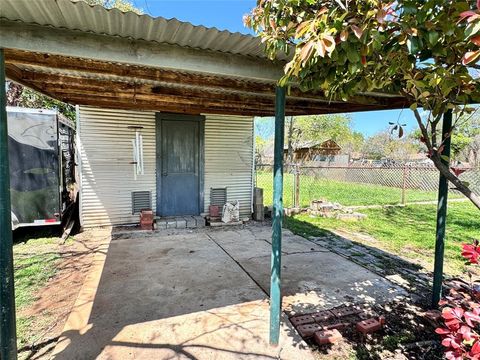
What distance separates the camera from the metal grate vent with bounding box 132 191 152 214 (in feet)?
20.3

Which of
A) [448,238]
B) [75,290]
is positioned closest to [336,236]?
[448,238]

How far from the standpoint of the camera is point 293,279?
3602 millimetres

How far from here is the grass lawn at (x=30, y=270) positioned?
2.58m

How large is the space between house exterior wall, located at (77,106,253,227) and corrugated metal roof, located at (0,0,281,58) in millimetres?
4375

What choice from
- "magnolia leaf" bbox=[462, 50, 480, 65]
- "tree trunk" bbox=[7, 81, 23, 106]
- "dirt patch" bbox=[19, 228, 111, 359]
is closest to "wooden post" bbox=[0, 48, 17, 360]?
"dirt patch" bbox=[19, 228, 111, 359]

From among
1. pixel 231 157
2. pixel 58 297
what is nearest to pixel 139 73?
pixel 58 297

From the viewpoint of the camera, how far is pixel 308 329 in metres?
2.52

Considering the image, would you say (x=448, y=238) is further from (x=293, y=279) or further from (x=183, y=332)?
(x=183, y=332)

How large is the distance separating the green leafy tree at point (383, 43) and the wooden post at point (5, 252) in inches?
69.4

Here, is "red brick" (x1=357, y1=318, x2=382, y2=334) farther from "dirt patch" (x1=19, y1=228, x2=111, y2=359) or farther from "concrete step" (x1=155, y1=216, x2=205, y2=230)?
"concrete step" (x1=155, y1=216, x2=205, y2=230)

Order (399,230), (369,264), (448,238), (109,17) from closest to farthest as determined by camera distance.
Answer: (109,17) < (369,264) < (448,238) < (399,230)

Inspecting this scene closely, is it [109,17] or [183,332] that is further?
[183,332]

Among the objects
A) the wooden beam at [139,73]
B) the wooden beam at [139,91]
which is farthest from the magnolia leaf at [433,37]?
the wooden beam at [139,91]

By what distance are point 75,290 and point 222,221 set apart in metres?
3.55
